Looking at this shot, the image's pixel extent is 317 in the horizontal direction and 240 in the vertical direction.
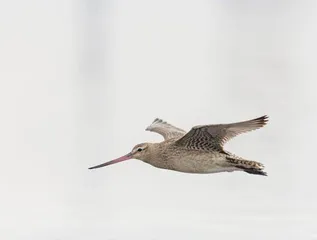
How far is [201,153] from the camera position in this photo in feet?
24.8

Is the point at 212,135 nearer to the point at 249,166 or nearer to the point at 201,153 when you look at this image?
the point at 201,153

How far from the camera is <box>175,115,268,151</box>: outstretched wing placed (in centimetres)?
730

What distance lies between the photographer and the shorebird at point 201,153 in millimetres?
7336

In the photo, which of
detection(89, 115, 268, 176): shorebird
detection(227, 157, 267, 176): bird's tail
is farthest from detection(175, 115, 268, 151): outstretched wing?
detection(227, 157, 267, 176): bird's tail

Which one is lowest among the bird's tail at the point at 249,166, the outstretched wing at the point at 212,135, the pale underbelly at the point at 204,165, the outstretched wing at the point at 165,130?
the bird's tail at the point at 249,166

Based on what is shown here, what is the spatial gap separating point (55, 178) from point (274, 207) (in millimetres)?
2519

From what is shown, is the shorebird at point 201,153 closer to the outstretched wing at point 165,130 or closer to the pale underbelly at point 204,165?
the pale underbelly at point 204,165

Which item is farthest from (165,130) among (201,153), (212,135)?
(212,135)

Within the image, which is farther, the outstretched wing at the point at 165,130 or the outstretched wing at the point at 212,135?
the outstretched wing at the point at 165,130

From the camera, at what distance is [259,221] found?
27.2 ft

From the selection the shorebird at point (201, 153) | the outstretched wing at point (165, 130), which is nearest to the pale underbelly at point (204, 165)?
the shorebird at point (201, 153)

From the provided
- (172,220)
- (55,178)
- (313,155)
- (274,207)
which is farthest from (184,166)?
(313,155)

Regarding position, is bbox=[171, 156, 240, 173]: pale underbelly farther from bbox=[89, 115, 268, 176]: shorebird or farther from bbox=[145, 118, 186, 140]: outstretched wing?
bbox=[145, 118, 186, 140]: outstretched wing

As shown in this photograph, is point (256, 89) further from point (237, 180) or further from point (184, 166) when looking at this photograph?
point (184, 166)
